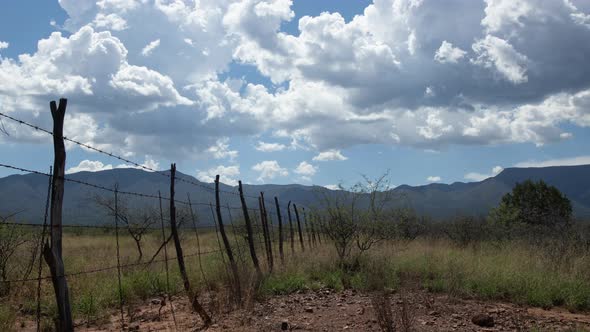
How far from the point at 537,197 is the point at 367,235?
30.1m

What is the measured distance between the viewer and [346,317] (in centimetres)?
857

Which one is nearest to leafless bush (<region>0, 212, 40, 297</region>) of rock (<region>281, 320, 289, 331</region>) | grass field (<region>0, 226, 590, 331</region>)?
grass field (<region>0, 226, 590, 331</region>)

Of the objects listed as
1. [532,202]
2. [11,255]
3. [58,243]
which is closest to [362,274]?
[58,243]

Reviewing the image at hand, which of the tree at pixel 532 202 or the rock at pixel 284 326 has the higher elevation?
the tree at pixel 532 202

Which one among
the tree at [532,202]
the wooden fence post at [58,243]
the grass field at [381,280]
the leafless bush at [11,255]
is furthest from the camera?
the tree at [532,202]

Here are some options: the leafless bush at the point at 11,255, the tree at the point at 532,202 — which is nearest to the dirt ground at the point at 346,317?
the leafless bush at the point at 11,255

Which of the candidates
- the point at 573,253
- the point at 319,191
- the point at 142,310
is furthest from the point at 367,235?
the point at 142,310

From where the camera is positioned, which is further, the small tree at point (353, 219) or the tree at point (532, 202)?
the tree at point (532, 202)

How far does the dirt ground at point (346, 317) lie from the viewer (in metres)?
7.66

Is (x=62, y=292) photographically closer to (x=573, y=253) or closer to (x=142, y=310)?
(x=142, y=310)

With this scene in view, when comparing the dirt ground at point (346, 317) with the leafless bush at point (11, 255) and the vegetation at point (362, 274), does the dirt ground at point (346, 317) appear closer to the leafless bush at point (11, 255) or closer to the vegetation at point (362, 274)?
the vegetation at point (362, 274)

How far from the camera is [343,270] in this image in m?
13.0

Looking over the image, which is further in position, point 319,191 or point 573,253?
point 319,191

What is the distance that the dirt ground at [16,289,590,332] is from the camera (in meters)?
7.66
